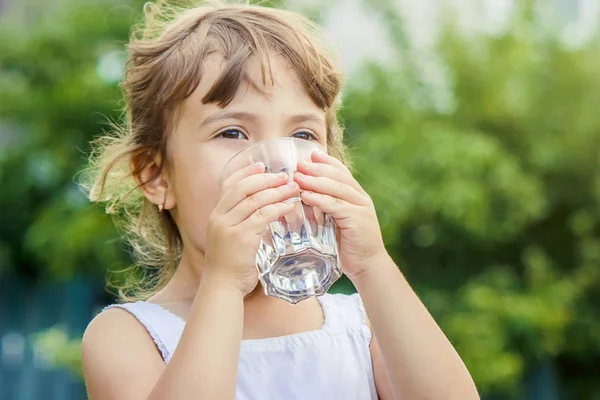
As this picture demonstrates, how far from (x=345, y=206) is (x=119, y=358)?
0.56m

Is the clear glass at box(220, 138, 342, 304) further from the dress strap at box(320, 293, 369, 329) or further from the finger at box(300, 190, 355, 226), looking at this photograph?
the dress strap at box(320, 293, 369, 329)

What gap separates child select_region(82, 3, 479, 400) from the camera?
1591 millimetres

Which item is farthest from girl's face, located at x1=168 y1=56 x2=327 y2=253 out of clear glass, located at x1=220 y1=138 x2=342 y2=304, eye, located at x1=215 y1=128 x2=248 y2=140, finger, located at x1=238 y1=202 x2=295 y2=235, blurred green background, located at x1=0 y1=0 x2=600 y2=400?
blurred green background, located at x1=0 y1=0 x2=600 y2=400

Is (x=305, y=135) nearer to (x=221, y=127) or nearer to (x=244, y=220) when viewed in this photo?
(x=221, y=127)

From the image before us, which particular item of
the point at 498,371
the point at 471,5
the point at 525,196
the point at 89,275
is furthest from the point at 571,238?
the point at 89,275

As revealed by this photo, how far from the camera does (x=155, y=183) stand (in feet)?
6.95

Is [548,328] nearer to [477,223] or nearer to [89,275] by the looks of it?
[477,223]

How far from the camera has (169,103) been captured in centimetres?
201

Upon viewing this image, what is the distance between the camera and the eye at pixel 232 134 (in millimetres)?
1815

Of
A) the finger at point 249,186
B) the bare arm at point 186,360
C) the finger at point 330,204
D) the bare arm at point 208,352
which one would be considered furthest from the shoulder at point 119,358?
the finger at point 330,204

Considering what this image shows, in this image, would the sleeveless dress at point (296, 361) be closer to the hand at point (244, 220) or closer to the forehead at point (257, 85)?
the hand at point (244, 220)

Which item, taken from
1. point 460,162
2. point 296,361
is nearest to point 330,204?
point 296,361

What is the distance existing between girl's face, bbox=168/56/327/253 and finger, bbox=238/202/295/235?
0.26m

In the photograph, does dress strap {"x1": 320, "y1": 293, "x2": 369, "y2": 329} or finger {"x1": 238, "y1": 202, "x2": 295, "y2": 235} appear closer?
finger {"x1": 238, "y1": 202, "x2": 295, "y2": 235}
